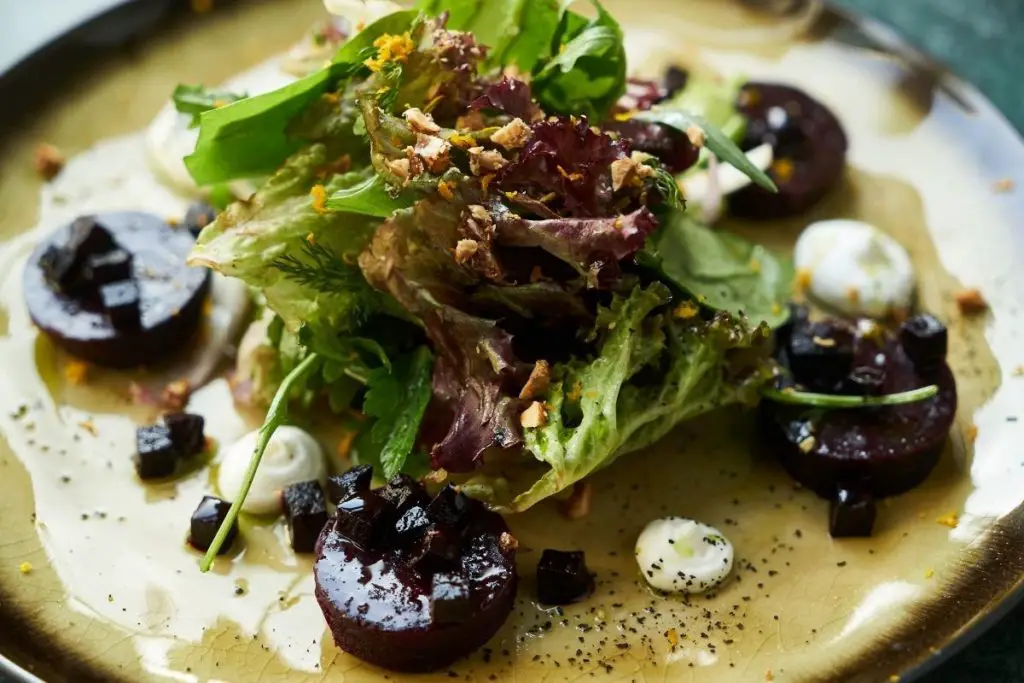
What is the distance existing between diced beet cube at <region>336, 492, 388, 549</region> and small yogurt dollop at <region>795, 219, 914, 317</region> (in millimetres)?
1685

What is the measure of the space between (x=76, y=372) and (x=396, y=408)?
107cm

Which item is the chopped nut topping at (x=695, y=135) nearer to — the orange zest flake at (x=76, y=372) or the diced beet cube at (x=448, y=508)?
the diced beet cube at (x=448, y=508)

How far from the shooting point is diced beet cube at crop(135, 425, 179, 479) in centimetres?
301

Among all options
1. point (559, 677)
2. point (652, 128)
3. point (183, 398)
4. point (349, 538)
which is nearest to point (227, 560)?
point (349, 538)

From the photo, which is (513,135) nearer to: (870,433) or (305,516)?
(305,516)

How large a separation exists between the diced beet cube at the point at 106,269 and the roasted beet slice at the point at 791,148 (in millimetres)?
2049

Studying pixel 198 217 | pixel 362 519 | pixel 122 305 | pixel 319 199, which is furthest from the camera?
pixel 198 217

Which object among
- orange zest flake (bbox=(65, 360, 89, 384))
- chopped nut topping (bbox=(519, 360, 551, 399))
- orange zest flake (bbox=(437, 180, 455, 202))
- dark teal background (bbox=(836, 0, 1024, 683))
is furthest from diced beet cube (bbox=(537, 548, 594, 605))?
dark teal background (bbox=(836, 0, 1024, 683))

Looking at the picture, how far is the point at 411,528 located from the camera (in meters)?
2.60

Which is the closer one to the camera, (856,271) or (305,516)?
(305,516)

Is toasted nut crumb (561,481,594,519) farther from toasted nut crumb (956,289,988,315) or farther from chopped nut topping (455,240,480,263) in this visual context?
toasted nut crumb (956,289,988,315)

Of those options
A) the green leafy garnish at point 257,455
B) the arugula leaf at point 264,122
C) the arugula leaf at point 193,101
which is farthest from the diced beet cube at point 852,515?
the arugula leaf at point 193,101

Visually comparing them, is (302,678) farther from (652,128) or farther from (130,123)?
(130,123)

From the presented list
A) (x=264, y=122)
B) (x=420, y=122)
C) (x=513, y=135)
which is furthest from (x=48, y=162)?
(x=513, y=135)
